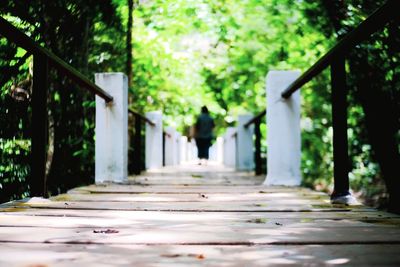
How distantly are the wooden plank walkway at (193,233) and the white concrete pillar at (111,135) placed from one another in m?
1.50

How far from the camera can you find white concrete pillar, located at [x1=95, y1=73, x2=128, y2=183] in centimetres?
405

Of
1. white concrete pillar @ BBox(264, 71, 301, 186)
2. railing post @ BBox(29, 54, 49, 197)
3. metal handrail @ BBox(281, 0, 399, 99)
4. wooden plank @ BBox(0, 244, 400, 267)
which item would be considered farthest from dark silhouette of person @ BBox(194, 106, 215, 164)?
wooden plank @ BBox(0, 244, 400, 267)

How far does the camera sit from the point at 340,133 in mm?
2373

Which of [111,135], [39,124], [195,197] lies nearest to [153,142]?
[111,135]

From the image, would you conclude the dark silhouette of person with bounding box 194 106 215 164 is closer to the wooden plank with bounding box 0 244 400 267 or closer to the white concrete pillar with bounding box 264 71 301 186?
the white concrete pillar with bounding box 264 71 301 186

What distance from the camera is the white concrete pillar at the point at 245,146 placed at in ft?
24.7

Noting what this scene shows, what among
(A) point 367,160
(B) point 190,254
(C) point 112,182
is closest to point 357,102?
(A) point 367,160

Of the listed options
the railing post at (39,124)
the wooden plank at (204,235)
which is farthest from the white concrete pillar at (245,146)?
the wooden plank at (204,235)

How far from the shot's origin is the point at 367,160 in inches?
332

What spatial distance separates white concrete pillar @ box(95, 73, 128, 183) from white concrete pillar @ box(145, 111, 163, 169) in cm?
318

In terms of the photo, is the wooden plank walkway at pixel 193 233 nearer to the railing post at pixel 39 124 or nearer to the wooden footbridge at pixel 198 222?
the wooden footbridge at pixel 198 222

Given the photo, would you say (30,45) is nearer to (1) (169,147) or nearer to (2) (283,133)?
(2) (283,133)

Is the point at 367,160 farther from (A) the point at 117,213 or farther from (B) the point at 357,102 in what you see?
(A) the point at 117,213

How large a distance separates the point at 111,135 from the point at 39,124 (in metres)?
1.68
